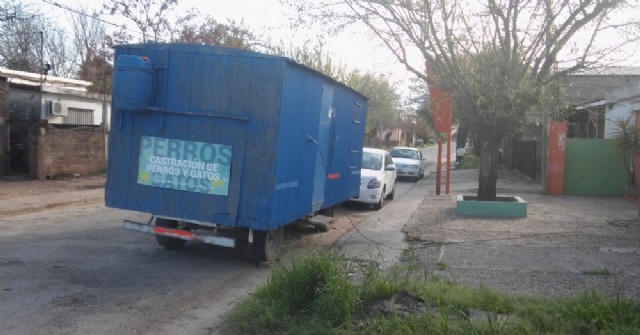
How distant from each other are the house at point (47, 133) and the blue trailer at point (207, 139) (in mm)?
12337

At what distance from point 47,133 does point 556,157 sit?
52.1ft

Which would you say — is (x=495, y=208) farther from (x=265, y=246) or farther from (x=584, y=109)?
(x=584, y=109)

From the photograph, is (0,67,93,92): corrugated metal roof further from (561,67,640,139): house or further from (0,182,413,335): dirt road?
(561,67,640,139): house

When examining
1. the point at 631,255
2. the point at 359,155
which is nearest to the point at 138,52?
the point at 359,155

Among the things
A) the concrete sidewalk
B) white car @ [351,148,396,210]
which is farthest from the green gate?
white car @ [351,148,396,210]

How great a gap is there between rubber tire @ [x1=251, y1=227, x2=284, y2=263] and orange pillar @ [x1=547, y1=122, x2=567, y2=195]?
12.6 metres

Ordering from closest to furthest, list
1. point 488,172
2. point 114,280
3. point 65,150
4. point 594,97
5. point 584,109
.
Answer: point 114,280, point 488,172, point 594,97, point 584,109, point 65,150

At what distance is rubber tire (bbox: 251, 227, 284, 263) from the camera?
344 inches

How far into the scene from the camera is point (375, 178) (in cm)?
1609

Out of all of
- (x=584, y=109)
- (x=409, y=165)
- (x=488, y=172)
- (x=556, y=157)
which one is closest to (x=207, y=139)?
(x=488, y=172)

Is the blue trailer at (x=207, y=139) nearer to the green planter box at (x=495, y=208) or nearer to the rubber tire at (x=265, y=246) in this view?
the rubber tire at (x=265, y=246)

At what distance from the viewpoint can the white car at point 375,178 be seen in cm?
1588

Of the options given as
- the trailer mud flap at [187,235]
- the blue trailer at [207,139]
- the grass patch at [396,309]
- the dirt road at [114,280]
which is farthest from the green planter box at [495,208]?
the grass patch at [396,309]

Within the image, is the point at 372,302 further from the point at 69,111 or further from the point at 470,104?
the point at 69,111
